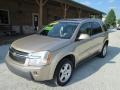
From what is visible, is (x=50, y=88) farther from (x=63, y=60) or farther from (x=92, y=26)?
(x=92, y=26)

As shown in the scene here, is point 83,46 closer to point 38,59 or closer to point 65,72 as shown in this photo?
point 65,72

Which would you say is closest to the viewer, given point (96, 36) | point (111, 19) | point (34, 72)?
point (34, 72)

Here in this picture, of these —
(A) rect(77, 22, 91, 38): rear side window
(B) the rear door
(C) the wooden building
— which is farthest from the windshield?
(C) the wooden building

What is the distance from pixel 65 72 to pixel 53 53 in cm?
82

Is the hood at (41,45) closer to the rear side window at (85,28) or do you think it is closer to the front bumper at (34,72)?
the front bumper at (34,72)

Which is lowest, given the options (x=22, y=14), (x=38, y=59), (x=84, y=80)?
(x=84, y=80)

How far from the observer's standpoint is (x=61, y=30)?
208 inches

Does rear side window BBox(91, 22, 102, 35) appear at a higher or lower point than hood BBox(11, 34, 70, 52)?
higher

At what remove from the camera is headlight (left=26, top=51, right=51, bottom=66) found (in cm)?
383

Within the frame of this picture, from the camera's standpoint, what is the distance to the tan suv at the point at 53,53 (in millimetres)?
3852

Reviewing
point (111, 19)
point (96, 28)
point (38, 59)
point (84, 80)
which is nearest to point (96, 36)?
point (96, 28)

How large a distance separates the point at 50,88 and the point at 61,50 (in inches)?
39.2

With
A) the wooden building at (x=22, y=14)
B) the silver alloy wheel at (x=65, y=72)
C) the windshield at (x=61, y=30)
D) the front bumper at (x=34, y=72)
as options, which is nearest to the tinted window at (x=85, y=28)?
the windshield at (x=61, y=30)

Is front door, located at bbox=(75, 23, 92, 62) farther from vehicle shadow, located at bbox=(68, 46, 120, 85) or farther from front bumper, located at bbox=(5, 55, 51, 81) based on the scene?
front bumper, located at bbox=(5, 55, 51, 81)
